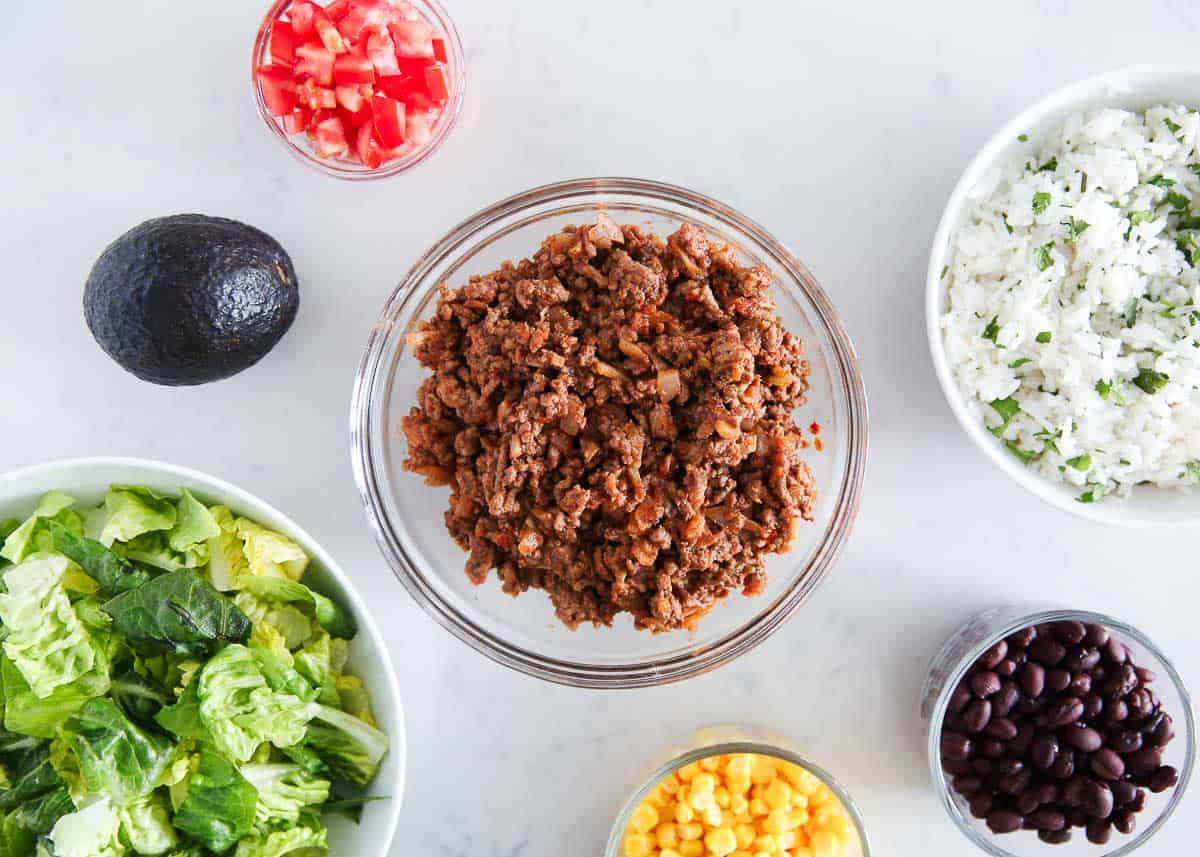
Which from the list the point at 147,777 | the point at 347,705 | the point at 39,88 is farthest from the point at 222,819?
the point at 39,88

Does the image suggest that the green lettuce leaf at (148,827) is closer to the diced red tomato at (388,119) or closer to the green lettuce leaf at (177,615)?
the green lettuce leaf at (177,615)

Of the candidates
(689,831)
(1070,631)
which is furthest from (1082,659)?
(689,831)

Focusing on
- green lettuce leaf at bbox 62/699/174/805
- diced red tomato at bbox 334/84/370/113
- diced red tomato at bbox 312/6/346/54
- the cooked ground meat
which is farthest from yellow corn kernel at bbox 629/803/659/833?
diced red tomato at bbox 312/6/346/54

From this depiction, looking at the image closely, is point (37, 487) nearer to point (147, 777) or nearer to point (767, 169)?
point (147, 777)

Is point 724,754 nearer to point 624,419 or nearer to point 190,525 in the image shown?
point 624,419

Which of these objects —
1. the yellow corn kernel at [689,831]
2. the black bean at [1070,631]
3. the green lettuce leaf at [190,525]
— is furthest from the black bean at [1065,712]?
the green lettuce leaf at [190,525]

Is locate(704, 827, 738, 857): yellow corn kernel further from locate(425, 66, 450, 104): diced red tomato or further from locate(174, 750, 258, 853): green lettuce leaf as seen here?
locate(425, 66, 450, 104): diced red tomato
